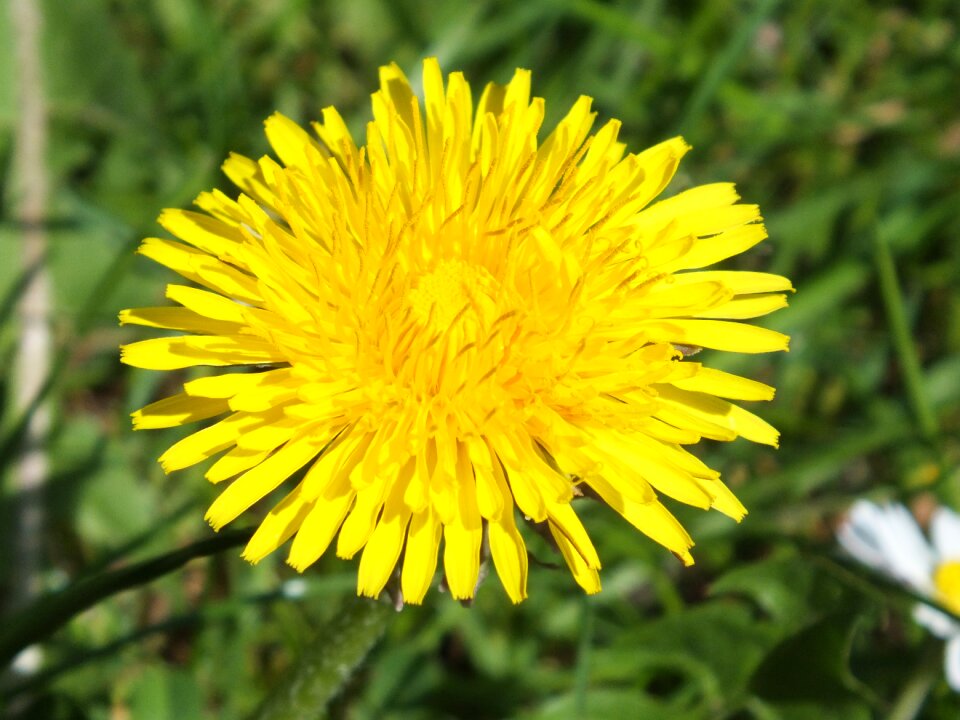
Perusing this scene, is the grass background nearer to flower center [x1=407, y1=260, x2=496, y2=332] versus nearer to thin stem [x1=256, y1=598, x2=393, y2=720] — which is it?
thin stem [x1=256, y1=598, x2=393, y2=720]

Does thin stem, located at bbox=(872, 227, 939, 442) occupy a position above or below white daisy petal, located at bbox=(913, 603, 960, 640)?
above

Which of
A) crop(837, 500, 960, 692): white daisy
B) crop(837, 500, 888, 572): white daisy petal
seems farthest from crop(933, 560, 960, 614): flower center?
crop(837, 500, 888, 572): white daisy petal

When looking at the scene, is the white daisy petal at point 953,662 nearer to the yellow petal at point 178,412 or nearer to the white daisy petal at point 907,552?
the white daisy petal at point 907,552

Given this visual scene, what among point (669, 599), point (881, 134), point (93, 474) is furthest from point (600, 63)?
point (93, 474)

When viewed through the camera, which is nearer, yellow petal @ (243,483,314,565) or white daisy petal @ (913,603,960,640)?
yellow petal @ (243,483,314,565)

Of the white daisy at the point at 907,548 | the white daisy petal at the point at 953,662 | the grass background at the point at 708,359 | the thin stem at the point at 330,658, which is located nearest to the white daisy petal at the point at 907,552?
the white daisy at the point at 907,548
